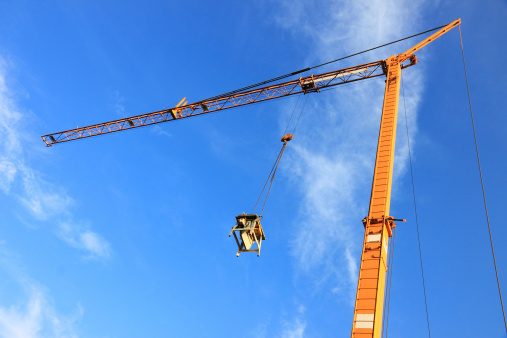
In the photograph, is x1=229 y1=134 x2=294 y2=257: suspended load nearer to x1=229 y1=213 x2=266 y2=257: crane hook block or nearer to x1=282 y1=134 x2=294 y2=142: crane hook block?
x1=229 y1=213 x2=266 y2=257: crane hook block

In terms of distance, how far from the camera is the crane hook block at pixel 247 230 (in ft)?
56.7

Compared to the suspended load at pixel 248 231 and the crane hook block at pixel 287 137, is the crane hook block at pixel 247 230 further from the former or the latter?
the crane hook block at pixel 287 137

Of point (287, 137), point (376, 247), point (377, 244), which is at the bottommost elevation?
point (376, 247)

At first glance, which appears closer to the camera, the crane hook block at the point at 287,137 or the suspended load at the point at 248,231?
the suspended load at the point at 248,231

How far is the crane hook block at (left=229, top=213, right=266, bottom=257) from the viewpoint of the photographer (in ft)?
56.7

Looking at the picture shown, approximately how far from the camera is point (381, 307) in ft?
45.2

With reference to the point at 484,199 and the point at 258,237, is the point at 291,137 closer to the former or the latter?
the point at 258,237

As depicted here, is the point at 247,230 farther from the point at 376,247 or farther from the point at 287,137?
the point at 287,137

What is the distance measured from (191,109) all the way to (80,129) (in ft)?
69.3

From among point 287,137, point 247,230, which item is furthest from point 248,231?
point 287,137

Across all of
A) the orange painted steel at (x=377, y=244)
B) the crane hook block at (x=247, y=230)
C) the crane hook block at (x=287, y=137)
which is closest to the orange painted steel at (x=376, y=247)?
the orange painted steel at (x=377, y=244)

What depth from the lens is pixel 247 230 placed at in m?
17.2

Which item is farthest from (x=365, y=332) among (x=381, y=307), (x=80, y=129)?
(x=80, y=129)

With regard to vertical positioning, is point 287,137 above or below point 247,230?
above
